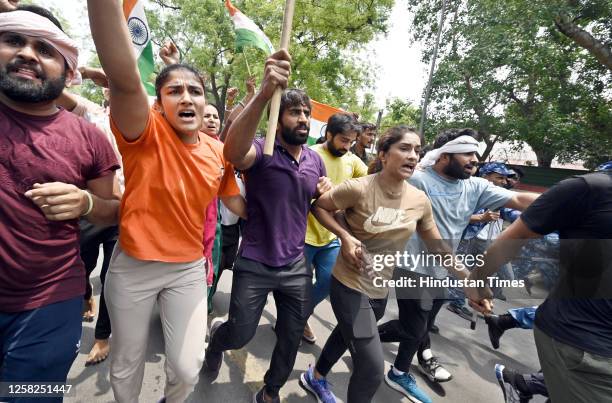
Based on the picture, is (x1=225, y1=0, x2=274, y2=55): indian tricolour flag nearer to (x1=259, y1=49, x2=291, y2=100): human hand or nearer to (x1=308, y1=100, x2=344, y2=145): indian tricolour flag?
(x1=259, y1=49, x2=291, y2=100): human hand

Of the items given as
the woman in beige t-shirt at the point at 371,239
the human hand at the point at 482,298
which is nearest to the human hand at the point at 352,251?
the woman in beige t-shirt at the point at 371,239

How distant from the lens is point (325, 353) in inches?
99.7

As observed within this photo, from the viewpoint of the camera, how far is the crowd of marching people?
1391 mm

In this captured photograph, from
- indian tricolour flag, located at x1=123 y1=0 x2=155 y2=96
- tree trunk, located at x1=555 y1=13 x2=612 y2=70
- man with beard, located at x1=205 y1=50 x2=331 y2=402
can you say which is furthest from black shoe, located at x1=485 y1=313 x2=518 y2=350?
tree trunk, located at x1=555 y1=13 x2=612 y2=70

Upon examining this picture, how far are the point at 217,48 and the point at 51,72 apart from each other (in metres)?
16.4

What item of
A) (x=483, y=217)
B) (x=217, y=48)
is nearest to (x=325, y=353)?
(x=483, y=217)

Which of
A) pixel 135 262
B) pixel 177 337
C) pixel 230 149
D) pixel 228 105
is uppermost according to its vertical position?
pixel 228 105

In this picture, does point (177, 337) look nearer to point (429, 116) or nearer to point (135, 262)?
point (135, 262)

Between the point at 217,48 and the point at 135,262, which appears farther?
the point at 217,48

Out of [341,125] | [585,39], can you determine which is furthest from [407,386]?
[585,39]

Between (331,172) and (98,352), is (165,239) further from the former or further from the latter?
(331,172)

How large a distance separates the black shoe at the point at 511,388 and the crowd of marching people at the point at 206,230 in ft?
0.05

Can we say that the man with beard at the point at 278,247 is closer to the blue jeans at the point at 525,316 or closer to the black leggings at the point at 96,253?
the black leggings at the point at 96,253

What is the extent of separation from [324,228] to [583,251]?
75.3 inches
